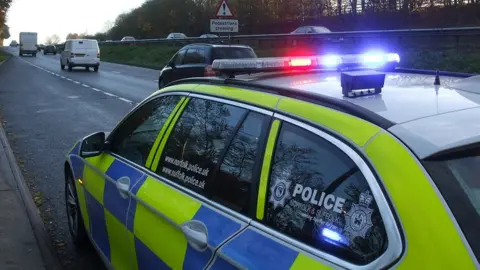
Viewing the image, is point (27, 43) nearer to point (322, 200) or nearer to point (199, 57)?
point (199, 57)

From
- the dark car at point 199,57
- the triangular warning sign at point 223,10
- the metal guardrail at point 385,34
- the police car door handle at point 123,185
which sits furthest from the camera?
the triangular warning sign at point 223,10

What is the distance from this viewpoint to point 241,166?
2412 mm

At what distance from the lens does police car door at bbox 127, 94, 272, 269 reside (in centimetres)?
231

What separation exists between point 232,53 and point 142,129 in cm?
1161

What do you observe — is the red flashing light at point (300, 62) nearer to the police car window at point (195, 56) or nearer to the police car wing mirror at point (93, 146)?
the police car wing mirror at point (93, 146)

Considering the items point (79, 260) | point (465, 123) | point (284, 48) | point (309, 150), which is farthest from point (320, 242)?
point (284, 48)

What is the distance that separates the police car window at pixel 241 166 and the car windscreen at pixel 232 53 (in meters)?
12.3

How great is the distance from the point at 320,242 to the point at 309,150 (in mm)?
361

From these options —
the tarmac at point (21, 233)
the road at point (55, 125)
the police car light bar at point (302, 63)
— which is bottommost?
the tarmac at point (21, 233)

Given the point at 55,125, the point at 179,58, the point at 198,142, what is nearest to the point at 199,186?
the point at 198,142

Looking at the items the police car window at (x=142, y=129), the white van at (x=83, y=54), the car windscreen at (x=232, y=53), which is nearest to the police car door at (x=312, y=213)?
the police car window at (x=142, y=129)

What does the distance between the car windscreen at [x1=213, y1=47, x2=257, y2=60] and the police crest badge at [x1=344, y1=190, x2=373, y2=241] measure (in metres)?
13.0

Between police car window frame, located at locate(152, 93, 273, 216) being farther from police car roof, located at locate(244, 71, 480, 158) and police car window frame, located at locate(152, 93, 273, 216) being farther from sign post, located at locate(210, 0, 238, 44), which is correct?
sign post, located at locate(210, 0, 238, 44)

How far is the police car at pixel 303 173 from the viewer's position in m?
1.71
